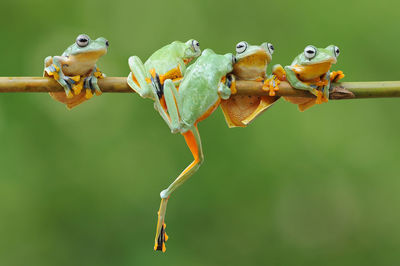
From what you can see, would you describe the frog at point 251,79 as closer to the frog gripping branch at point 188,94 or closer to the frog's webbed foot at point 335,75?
the frog gripping branch at point 188,94

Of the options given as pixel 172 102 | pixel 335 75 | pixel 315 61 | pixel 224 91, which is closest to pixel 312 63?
pixel 315 61

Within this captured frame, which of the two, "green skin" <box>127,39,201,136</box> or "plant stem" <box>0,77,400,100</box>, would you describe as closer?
"plant stem" <box>0,77,400,100</box>

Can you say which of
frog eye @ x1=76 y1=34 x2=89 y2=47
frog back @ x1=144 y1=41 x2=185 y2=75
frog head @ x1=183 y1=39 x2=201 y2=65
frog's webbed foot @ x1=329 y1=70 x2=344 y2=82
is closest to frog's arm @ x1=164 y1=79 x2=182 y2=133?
frog back @ x1=144 y1=41 x2=185 y2=75

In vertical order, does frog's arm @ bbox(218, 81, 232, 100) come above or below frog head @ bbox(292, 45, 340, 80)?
below

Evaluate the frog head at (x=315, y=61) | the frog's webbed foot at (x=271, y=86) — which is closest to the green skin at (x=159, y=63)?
the frog's webbed foot at (x=271, y=86)

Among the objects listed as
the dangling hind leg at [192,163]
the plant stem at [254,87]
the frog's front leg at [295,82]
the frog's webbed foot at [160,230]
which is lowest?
the frog's webbed foot at [160,230]

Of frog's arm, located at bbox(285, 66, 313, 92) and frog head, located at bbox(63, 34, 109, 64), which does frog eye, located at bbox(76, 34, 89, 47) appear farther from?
frog's arm, located at bbox(285, 66, 313, 92)
